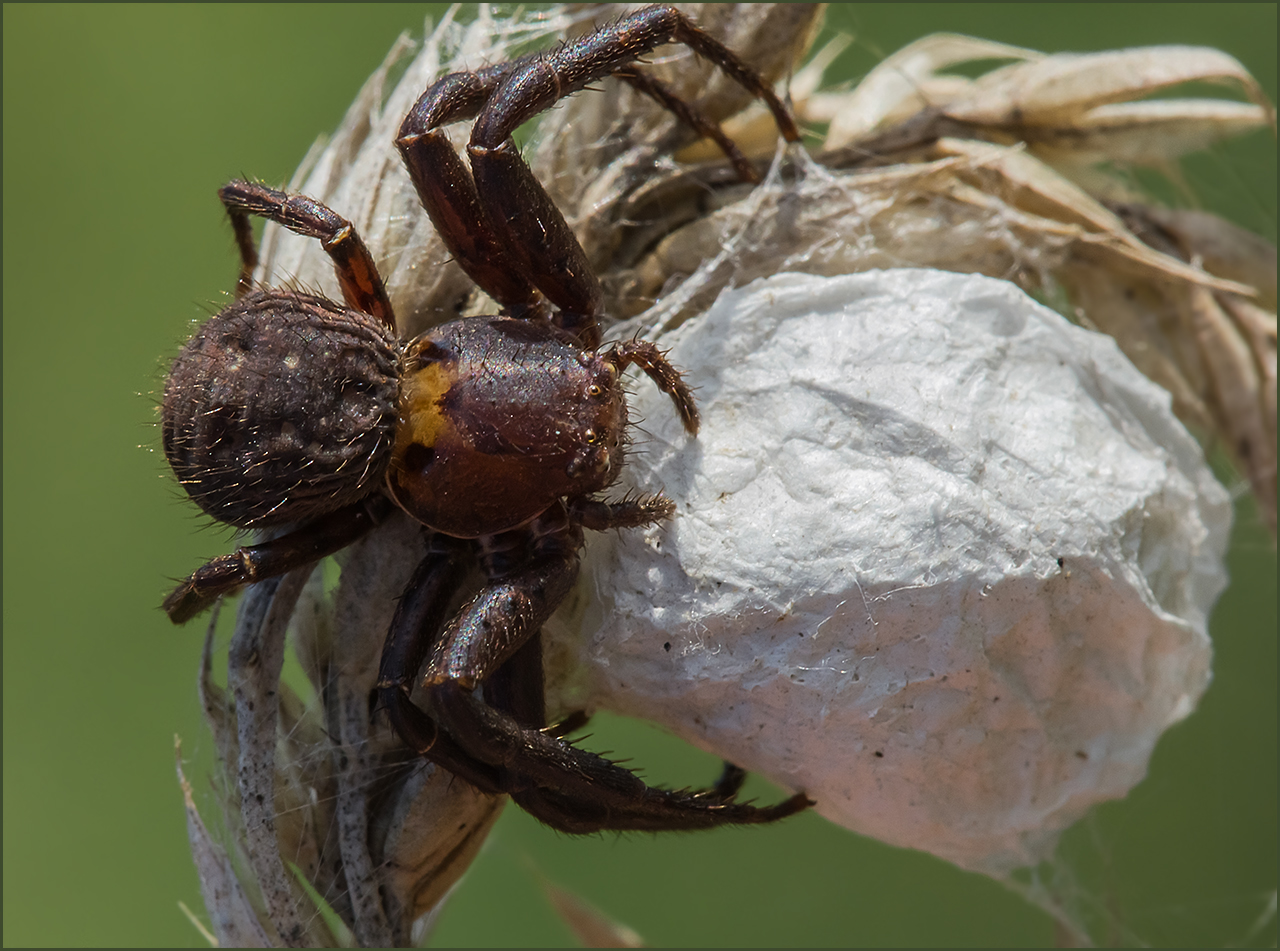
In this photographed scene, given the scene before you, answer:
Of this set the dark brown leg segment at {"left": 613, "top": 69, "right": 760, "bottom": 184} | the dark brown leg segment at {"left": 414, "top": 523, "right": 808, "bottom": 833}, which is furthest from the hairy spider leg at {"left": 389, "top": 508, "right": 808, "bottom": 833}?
the dark brown leg segment at {"left": 613, "top": 69, "right": 760, "bottom": 184}

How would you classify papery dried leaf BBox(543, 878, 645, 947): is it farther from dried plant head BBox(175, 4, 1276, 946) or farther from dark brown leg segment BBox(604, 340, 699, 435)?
dark brown leg segment BBox(604, 340, 699, 435)

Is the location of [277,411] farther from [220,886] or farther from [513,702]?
[220,886]

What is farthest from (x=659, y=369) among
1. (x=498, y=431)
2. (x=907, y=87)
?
(x=907, y=87)

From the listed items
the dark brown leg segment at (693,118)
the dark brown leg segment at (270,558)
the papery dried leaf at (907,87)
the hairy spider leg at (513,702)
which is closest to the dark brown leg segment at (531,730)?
the hairy spider leg at (513,702)

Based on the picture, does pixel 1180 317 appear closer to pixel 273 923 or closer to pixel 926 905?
pixel 926 905

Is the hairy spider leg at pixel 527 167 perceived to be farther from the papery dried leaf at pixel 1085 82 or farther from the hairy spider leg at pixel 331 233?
the papery dried leaf at pixel 1085 82

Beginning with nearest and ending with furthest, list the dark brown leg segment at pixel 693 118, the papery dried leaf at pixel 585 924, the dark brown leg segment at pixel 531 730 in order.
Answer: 1. the dark brown leg segment at pixel 531 730
2. the dark brown leg segment at pixel 693 118
3. the papery dried leaf at pixel 585 924
